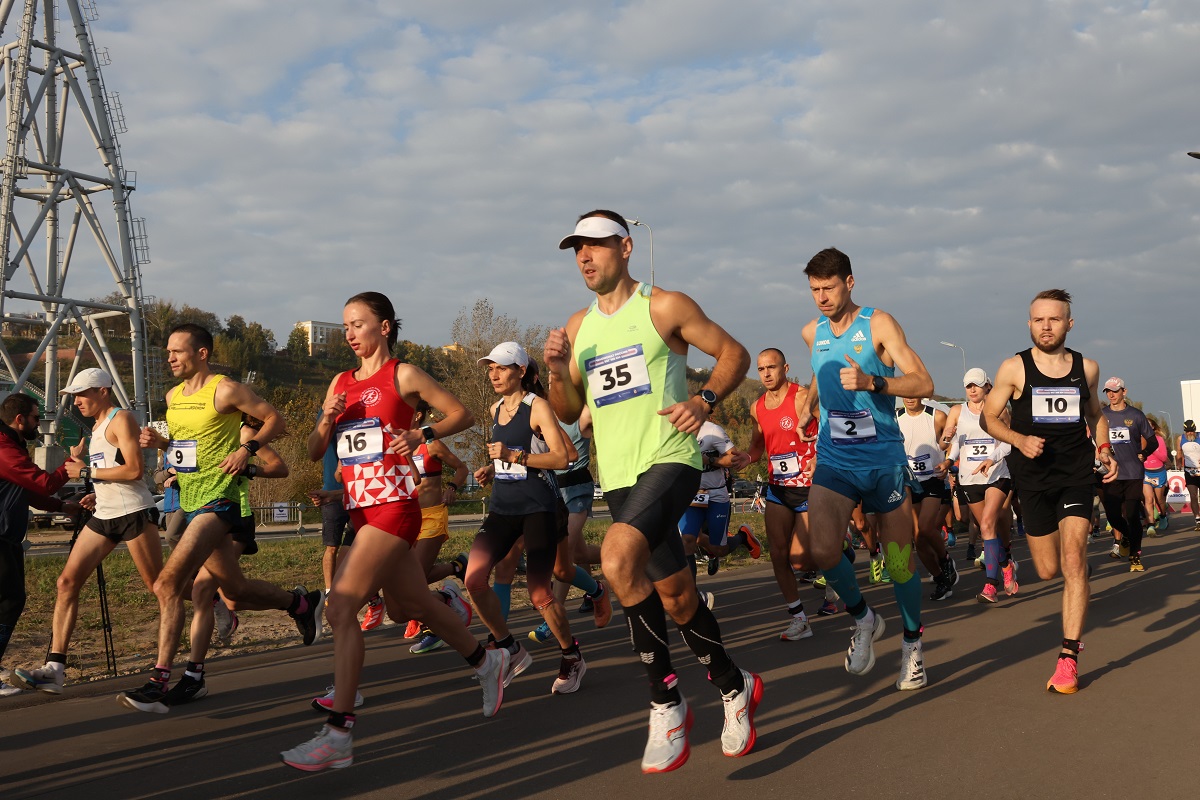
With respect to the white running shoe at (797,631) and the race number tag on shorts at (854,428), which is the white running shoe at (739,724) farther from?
the white running shoe at (797,631)

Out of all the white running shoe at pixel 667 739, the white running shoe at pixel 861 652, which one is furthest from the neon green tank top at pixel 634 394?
the white running shoe at pixel 861 652

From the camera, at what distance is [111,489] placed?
7082 millimetres

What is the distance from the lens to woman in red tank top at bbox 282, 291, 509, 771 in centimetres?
481

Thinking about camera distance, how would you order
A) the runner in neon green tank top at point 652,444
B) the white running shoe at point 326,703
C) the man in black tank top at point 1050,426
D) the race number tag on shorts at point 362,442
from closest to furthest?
the runner in neon green tank top at point 652,444 → the race number tag on shorts at point 362,442 → the white running shoe at point 326,703 → the man in black tank top at point 1050,426

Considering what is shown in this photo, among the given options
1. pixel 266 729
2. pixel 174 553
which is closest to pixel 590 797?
pixel 266 729

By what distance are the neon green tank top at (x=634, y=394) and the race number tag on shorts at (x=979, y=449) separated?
24.0 feet

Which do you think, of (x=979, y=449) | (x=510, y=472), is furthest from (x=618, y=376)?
(x=979, y=449)

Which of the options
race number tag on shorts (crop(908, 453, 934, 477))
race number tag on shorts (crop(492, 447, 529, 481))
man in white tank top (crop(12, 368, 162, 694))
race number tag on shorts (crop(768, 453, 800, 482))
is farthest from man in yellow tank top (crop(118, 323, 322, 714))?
race number tag on shorts (crop(908, 453, 934, 477))

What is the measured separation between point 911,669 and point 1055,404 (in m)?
1.92

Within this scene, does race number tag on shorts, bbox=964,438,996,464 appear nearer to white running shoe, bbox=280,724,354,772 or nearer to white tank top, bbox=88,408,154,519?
white tank top, bbox=88,408,154,519

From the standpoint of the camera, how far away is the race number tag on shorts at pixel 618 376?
4773 mm

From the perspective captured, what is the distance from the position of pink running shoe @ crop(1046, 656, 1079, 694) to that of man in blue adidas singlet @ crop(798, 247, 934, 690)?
702 mm

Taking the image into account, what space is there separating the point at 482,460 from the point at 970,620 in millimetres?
38952

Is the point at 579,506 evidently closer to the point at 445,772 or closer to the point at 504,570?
the point at 504,570
